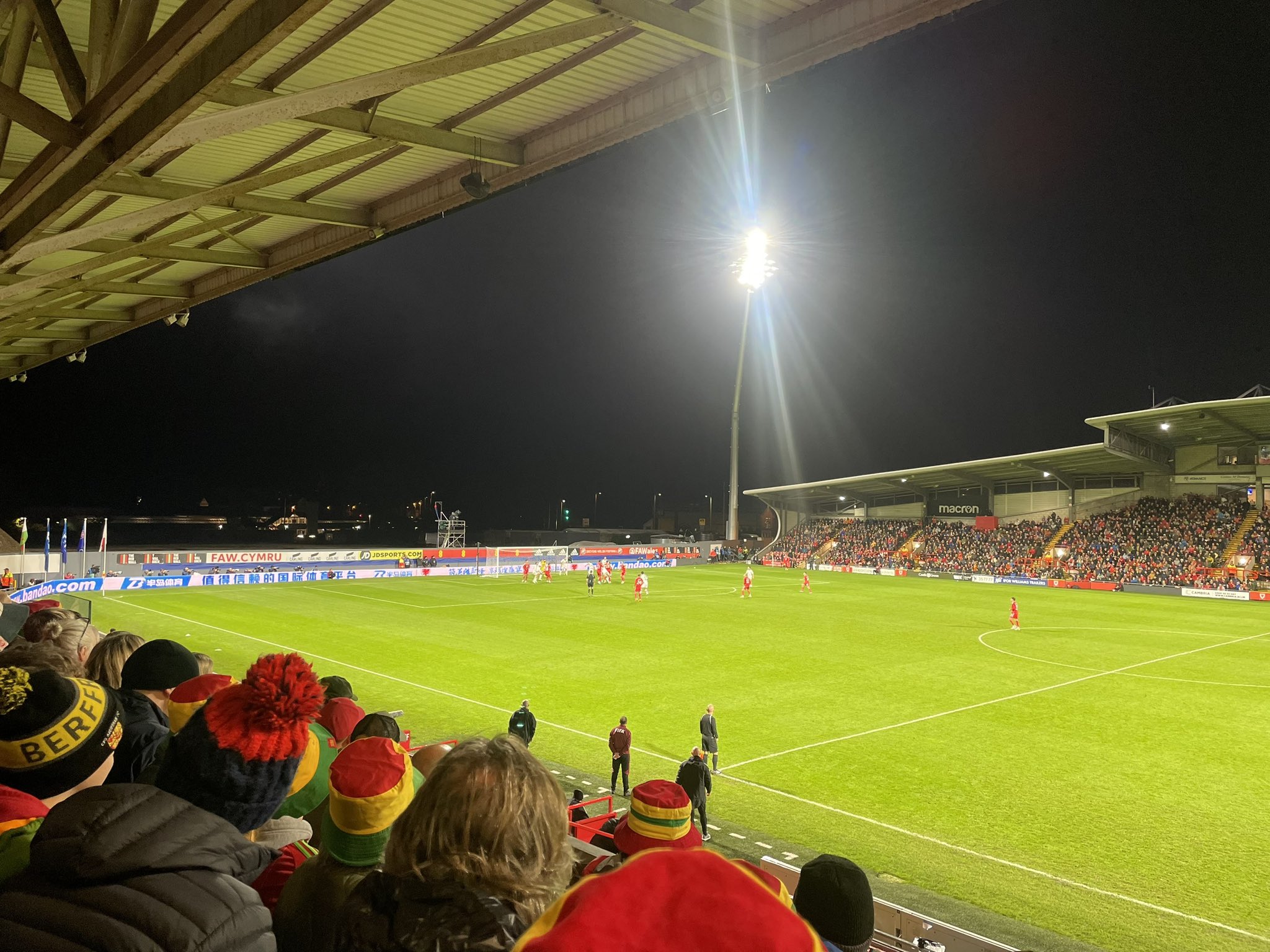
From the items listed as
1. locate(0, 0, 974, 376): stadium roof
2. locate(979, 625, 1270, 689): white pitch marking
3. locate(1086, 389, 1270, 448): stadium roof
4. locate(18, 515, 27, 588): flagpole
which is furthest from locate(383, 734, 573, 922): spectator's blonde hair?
locate(1086, 389, 1270, 448): stadium roof

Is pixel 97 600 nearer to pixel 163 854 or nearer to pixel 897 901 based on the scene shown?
pixel 897 901

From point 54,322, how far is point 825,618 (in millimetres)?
25284

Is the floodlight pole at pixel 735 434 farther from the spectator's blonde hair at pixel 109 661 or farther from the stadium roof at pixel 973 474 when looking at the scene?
the spectator's blonde hair at pixel 109 661

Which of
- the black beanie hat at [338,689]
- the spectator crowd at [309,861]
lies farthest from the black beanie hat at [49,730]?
the black beanie hat at [338,689]

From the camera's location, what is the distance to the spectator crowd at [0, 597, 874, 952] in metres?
0.90

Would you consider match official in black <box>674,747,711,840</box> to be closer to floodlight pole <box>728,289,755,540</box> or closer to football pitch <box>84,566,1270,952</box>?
football pitch <box>84,566,1270,952</box>

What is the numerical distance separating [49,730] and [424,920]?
182 cm

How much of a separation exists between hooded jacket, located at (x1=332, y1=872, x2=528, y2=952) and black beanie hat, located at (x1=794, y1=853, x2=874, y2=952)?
2.05 meters

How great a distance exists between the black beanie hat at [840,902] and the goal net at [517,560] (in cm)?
4470

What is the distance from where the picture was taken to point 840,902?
11.0 feet

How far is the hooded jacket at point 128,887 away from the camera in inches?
70.7

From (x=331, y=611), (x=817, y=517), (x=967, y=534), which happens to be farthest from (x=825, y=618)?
(x=817, y=517)

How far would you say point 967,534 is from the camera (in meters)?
58.6

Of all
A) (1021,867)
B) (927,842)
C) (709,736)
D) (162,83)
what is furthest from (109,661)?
(1021,867)
